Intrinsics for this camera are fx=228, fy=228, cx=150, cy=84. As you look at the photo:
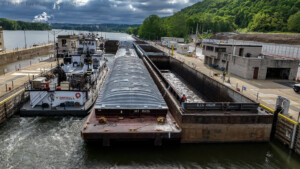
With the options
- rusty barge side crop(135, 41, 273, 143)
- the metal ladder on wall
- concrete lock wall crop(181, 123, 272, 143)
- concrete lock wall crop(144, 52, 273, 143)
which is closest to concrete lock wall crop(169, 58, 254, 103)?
rusty barge side crop(135, 41, 273, 143)

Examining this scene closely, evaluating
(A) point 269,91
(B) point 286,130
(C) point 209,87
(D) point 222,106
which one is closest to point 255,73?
(A) point 269,91

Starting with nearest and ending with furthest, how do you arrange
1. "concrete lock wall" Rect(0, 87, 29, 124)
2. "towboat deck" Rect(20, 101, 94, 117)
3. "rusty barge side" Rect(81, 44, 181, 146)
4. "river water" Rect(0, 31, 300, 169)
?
"river water" Rect(0, 31, 300, 169) < "rusty barge side" Rect(81, 44, 181, 146) < "concrete lock wall" Rect(0, 87, 29, 124) < "towboat deck" Rect(20, 101, 94, 117)

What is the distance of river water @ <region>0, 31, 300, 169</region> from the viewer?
50.3ft

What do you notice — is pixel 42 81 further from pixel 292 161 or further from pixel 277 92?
pixel 277 92

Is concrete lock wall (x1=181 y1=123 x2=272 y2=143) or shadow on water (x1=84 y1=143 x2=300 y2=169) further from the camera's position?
concrete lock wall (x1=181 y1=123 x2=272 y2=143)

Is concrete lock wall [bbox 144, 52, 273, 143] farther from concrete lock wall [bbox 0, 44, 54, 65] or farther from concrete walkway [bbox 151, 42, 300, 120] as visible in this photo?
concrete lock wall [bbox 0, 44, 54, 65]

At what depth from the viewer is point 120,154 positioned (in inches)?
643

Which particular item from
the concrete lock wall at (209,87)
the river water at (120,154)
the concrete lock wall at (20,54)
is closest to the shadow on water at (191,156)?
the river water at (120,154)

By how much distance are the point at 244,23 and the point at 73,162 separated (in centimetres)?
19561

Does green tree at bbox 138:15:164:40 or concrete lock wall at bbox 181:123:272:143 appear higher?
green tree at bbox 138:15:164:40

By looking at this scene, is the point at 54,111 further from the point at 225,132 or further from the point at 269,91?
the point at 269,91

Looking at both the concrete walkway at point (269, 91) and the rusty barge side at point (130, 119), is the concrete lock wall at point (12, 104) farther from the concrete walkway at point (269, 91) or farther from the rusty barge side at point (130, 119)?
the concrete walkway at point (269, 91)

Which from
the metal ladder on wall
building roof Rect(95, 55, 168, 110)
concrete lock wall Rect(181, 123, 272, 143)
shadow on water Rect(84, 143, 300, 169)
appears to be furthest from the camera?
the metal ladder on wall

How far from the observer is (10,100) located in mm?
21453
